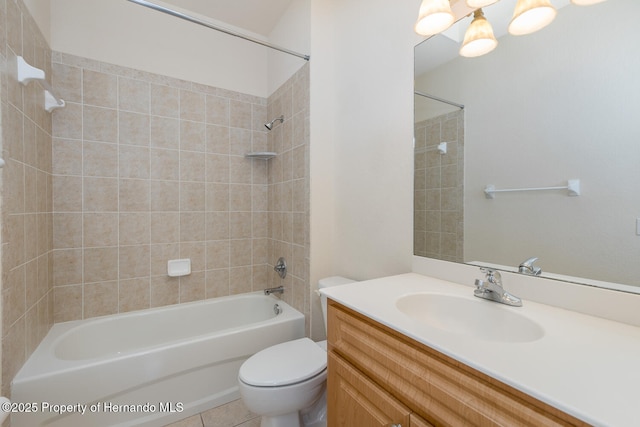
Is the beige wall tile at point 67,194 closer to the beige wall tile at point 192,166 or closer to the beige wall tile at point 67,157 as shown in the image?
the beige wall tile at point 67,157

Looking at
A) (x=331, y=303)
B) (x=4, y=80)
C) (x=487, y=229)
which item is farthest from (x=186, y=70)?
(x=487, y=229)

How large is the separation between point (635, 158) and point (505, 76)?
0.49 metres

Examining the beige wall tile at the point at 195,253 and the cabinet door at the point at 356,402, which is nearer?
the cabinet door at the point at 356,402

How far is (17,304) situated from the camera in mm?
1184

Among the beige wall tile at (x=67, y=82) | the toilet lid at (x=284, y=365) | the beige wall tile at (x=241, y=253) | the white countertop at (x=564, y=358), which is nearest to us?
the white countertop at (x=564, y=358)

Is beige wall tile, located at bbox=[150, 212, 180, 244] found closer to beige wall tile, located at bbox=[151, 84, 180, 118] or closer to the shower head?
beige wall tile, located at bbox=[151, 84, 180, 118]

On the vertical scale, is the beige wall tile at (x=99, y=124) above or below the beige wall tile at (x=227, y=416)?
above

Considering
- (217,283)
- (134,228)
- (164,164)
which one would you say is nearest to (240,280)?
(217,283)

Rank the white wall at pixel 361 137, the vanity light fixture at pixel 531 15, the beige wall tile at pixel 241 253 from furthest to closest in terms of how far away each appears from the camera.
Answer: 1. the beige wall tile at pixel 241 253
2. the white wall at pixel 361 137
3. the vanity light fixture at pixel 531 15

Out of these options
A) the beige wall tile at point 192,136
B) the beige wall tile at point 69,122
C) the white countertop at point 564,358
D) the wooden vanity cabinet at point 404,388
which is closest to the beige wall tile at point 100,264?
the beige wall tile at point 69,122

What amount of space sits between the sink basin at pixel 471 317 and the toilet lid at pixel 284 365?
614mm

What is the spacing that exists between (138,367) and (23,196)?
3.30 ft

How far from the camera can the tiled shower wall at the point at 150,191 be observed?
1.75m

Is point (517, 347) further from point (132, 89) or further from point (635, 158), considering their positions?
point (132, 89)
